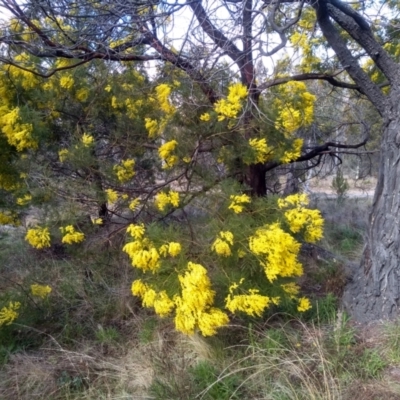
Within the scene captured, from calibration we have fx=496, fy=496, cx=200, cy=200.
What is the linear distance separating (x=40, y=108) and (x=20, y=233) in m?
3.17

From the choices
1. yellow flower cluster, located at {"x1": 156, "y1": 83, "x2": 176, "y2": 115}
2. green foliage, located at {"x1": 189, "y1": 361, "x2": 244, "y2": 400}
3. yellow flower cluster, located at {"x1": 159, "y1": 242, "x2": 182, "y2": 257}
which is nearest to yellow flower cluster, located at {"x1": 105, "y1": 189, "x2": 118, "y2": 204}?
yellow flower cluster, located at {"x1": 156, "y1": 83, "x2": 176, "y2": 115}

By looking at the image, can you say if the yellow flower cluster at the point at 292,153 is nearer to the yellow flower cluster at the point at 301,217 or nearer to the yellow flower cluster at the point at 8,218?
the yellow flower cluster at the point at 301,217

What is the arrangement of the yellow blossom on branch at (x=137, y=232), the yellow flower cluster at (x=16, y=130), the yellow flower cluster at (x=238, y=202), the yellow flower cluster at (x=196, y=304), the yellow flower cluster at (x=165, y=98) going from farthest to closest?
1. the yellow flower cluster at (x=16, y=130)
2. the yellow flower cluster at (x=165, y=98)
3. the yellow flower cluster at (x=238, y=202)
4. the yellow blossom on branch at (x=137, y=232)
5. the yellow flower cluster at (x=196, y=304)

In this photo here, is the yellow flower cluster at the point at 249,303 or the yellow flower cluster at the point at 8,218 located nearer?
the yellow flower cluster at the point at 249,303

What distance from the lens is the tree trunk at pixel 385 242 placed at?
4219 millimetres

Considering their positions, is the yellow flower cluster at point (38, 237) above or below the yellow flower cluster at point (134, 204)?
below

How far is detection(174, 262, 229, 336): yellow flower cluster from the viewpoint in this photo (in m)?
3.69

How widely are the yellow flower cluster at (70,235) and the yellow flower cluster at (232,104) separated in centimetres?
185

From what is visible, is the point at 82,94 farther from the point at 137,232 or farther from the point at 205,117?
the point at 137,232

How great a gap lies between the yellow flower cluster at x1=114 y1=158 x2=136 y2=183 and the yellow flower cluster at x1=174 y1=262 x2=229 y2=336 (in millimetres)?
1989

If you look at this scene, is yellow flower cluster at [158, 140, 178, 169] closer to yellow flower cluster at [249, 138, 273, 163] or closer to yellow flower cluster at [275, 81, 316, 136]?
yellow flower cluster at [249, 138, 273, 163]

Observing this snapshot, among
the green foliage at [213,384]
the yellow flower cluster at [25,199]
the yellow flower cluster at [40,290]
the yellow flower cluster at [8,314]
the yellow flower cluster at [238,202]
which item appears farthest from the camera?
the yellow flower cluster at [25,199]

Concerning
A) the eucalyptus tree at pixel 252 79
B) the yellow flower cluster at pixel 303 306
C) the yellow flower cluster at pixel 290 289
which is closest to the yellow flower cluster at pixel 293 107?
the eucalyptus tree at pixel 252 79

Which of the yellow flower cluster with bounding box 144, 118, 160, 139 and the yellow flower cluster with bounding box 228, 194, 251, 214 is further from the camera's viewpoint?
the yellow flower cluster with bounding box 144, 118, 160, 139
